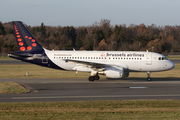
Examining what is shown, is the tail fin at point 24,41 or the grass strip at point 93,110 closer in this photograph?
the grass strip at point 93,110

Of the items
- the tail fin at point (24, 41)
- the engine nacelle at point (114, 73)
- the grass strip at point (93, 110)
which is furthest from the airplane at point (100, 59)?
the grass strip at point (93, 110)

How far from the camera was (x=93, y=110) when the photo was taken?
13.9 meters

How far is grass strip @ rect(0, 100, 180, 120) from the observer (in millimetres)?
12336

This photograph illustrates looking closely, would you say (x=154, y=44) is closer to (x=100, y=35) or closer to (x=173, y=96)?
(x=100, y=35)

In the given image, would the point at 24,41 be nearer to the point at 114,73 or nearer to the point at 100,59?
the point at 100,59

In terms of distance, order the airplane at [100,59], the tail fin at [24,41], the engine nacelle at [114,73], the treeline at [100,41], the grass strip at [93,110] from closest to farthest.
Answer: the grass strip at [93,110] < the engine nacelle at [114,73] < the airplane at [100,59] < the tail fin at [24,41] < the treeline at [100,41]

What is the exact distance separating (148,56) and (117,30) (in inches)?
3846

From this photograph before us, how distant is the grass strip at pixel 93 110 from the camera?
12336 millimetres

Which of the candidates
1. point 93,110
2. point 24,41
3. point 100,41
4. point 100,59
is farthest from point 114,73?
point 100,41

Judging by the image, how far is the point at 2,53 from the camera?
93375 millimetres

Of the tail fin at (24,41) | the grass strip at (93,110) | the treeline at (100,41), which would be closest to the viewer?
the grass strip at (93,110)

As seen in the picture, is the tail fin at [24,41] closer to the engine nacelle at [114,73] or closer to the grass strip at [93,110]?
the engine nacelle at [114,73]

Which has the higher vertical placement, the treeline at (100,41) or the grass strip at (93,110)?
the treeline at (100,41)

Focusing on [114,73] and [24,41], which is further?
[24,41]
